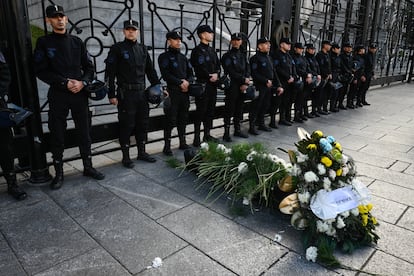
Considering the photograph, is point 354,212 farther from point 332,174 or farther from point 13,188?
point 13,188

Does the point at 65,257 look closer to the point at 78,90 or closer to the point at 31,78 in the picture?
the point at 78,90

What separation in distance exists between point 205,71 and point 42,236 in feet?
10.5

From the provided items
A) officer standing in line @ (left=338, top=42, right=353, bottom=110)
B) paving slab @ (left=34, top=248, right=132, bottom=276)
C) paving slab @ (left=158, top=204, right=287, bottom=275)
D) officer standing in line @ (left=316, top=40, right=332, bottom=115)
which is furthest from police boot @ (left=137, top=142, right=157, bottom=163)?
officer standing in line @ (left=338, top=42, right=353, bottom=110)

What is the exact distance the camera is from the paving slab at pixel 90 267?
7.31ft

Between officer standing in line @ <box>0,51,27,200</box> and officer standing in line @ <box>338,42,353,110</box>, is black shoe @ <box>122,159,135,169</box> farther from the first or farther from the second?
officer standing in line @ <box>338,42,353,110</box>

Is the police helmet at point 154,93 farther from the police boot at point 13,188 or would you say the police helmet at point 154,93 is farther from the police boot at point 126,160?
the police boot at point 13,188

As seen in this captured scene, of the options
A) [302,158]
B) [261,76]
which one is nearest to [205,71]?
[261,76]

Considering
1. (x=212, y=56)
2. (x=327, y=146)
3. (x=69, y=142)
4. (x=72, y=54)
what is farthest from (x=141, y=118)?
(x=327, y=146)

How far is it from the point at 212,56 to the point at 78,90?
7.33ft

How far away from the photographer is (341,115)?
798 centimetres

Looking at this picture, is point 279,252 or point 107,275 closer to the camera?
point 107,275

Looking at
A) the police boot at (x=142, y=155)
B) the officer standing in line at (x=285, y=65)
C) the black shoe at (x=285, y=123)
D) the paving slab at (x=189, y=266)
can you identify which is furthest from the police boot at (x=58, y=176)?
the black shoe at (x=285, y=123)

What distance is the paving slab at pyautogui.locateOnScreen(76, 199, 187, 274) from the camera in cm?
241

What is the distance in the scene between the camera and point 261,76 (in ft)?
19.2
